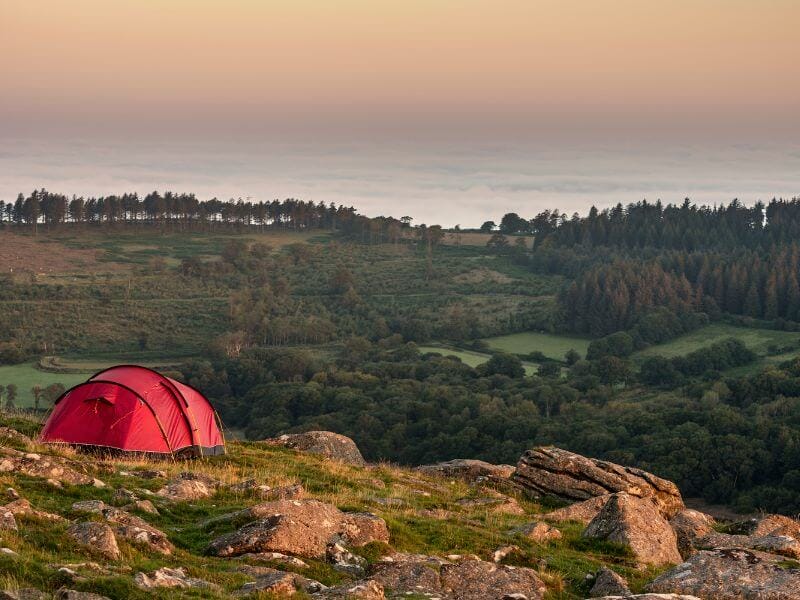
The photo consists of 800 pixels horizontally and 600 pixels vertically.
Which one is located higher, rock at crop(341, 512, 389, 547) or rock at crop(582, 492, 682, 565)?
rock at crop(341, 512, 389, 547)

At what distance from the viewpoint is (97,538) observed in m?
14.5

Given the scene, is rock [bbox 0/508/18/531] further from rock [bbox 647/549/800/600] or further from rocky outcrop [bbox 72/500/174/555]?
rock [bbox 647/549/800/600]

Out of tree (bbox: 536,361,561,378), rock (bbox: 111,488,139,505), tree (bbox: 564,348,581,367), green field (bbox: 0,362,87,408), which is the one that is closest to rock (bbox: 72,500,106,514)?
rock (bbox: 111,488,139,505)

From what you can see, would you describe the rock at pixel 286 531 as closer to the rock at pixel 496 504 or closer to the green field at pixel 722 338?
the rock at pixel 496 504

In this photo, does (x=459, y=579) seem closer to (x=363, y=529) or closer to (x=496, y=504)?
(x=363, y=529)

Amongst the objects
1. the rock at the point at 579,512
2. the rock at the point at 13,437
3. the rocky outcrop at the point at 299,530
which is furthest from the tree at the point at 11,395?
the rocky outcrop at the point at 299,530

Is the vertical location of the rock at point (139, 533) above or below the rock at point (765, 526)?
above

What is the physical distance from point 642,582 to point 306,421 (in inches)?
3682

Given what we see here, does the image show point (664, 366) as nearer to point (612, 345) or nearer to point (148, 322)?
point (612, 345)

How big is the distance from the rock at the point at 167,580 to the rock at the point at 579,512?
10.5 metres

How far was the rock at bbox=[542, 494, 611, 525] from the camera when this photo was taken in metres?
22.5

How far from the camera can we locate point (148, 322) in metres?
150

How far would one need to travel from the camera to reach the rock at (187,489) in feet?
64.1

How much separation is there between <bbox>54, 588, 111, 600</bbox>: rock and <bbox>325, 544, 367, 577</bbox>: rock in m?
4.34
